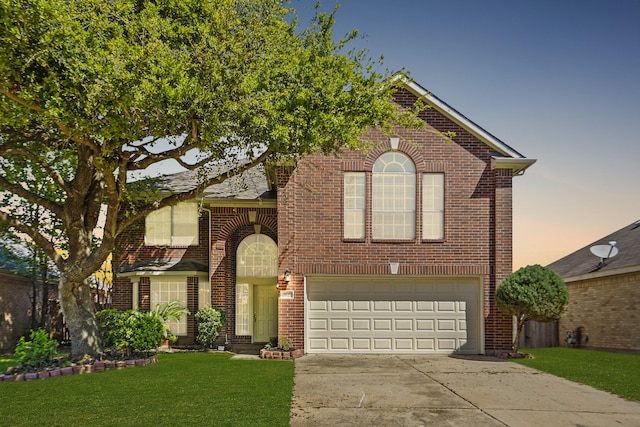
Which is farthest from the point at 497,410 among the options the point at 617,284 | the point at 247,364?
the point at 617,284

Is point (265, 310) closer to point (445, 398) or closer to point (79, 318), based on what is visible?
point (79, 318)

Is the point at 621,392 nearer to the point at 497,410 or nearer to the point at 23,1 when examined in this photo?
the point at 497,410

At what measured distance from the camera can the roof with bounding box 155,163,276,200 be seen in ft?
65.2

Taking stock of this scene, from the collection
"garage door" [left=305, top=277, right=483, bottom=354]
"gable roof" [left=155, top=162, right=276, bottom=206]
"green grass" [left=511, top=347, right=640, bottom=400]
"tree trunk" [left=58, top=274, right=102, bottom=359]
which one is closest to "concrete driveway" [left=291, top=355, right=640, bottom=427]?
"green grass" [left=511, top=347, right=640, bottom=400]

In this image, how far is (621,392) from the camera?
1134 cm

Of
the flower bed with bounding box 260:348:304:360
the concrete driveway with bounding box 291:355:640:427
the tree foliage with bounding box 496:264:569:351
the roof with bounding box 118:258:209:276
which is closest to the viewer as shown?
the concrete driveway with bounding box 291:355:640:427

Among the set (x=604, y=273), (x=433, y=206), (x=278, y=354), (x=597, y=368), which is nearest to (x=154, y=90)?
(x=278, y=354)

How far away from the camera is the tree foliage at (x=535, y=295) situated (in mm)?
15781

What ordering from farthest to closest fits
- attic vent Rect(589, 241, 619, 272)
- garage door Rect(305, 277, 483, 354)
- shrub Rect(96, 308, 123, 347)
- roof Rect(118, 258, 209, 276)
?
attic vent Rect(589, 241, 619, 272), roof Rect(118, 258, 209, 276), garage door Rect(305, 277, 483, 354), shrub Rect(96, 308, 123, 347)

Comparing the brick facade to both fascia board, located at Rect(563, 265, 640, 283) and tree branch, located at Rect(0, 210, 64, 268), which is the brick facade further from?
tree branch, located at Rect(0, 210, 64, 268)

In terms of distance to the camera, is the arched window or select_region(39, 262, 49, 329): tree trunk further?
select_region(39, 262, 49, 329): tree trunk

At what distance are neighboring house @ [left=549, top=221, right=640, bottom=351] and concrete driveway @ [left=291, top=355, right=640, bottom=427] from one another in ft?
21.4

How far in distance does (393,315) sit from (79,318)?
350 inches

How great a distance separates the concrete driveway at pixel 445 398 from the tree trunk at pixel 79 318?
532 cm
